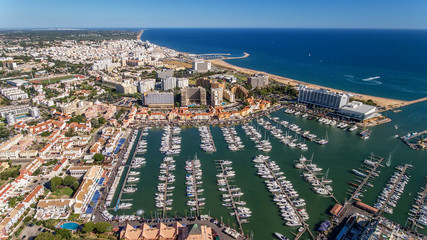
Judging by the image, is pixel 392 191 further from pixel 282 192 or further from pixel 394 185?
pixel 282 192

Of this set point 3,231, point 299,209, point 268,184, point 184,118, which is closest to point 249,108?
point 184,118

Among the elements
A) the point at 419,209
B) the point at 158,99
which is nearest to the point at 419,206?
the point at 419,209

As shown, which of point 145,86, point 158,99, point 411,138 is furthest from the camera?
point 145,86

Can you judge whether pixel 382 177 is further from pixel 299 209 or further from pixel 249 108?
pixel 249 108

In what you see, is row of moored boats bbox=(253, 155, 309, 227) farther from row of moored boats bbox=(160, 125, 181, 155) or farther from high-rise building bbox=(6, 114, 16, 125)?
high-rise building bbox=(6, 114, 16, 125)

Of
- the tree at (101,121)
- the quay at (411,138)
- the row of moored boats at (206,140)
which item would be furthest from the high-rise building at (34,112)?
the quay at (411,138)
